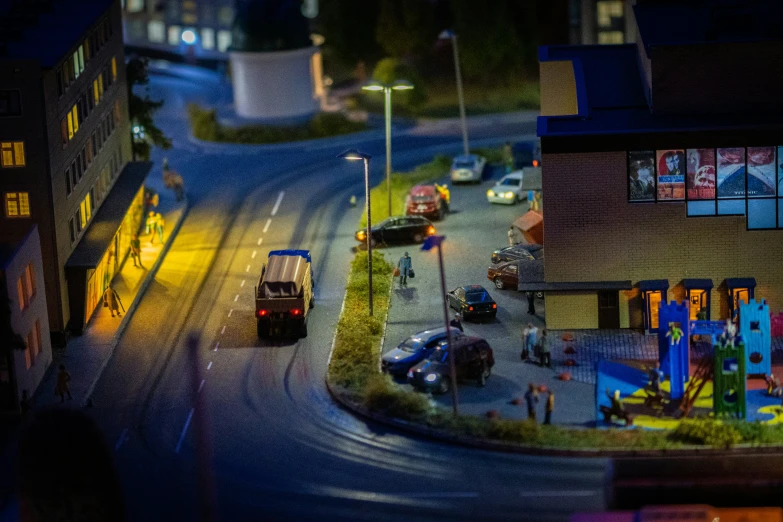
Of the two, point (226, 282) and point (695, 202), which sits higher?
Result: point (695, 202)

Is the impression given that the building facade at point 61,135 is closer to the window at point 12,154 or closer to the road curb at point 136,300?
the window at point 12,154

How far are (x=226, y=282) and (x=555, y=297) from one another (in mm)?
18400

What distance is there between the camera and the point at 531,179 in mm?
80375

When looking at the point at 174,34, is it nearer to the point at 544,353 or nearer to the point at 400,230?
the point at 400,230

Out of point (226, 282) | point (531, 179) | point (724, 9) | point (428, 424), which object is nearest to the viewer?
point (428, 424)

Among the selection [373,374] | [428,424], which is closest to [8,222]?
[373,374]

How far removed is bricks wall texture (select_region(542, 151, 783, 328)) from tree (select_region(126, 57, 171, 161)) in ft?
103

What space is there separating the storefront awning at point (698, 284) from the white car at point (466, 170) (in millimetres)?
28932

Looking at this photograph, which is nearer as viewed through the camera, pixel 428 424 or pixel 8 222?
pixel 428 424

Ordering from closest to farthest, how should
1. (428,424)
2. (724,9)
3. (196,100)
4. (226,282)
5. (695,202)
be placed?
(428,424) → (695,202) → (724,9) → (226,282) → (196,100)

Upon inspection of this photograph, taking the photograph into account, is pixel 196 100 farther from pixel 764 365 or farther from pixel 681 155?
pixel 764 365

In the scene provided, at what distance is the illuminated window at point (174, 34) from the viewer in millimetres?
134375

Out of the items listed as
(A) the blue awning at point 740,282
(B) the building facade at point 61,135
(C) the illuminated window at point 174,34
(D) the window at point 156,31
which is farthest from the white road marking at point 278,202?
(D) the window at point 156,31

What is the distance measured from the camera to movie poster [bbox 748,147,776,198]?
59906 millimetres
